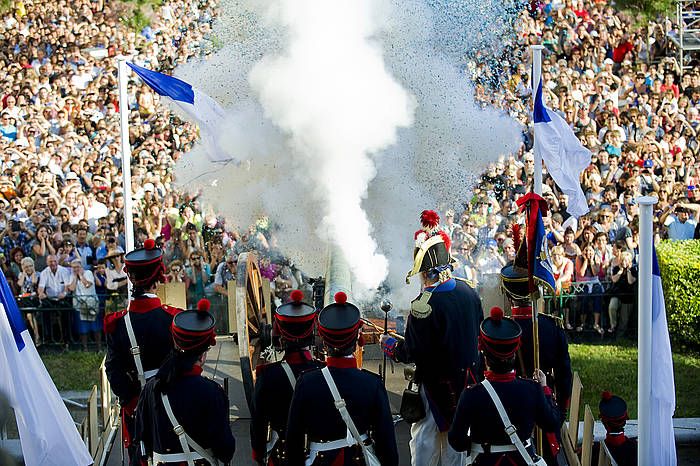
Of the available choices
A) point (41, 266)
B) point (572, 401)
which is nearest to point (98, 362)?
point (41, 266)

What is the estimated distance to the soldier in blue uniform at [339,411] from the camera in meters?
4.92

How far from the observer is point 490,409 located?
5.03m

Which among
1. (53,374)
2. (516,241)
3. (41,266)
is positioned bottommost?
(53,374)

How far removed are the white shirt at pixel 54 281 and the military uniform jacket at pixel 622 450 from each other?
6364 millimetres

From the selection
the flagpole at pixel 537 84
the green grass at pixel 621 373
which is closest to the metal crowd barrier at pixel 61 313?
the green grass at pixel 621 373

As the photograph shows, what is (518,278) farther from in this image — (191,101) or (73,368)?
(73,368)

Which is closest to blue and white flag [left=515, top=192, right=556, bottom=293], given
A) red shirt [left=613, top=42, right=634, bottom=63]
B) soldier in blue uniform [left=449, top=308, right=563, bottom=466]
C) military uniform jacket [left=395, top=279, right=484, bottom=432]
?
military uniform jacket [left=395, top=279, right=484, bottom=432]

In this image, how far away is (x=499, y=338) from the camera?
510cm

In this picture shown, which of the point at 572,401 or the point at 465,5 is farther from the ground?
the point at 465,5

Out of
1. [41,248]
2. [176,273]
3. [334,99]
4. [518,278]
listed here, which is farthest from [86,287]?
[518,278]

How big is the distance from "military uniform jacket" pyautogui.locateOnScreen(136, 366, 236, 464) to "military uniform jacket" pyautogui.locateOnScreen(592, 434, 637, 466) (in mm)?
2342

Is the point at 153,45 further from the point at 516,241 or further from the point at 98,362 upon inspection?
the point at 516,241

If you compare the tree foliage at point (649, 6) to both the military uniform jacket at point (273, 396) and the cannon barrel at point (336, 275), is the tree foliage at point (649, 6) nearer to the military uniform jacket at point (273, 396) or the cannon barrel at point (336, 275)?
the cannon barrel at point (336, 275)

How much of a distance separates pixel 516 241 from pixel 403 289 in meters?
A: 2.15
